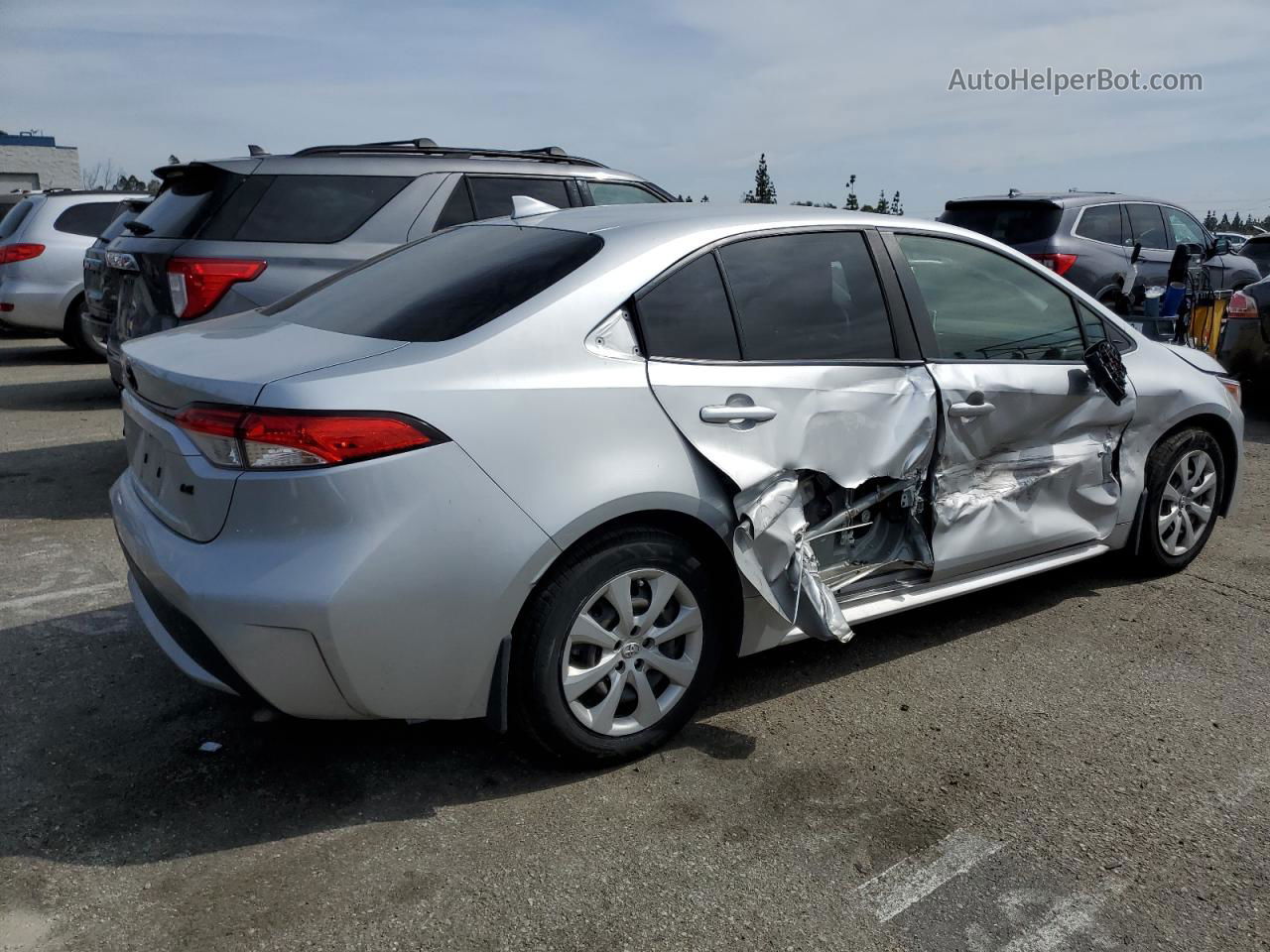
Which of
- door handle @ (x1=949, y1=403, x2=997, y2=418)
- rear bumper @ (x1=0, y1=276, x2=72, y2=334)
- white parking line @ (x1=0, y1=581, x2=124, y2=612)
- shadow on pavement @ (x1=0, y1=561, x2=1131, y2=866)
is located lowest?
white parking line @ (x1=0, y1=581, x2=124, y2=612)

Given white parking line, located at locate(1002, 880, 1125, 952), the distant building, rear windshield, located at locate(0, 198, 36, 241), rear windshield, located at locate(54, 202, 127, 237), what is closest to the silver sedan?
white parking line, located at locate(1002, 880, 1125, 952)

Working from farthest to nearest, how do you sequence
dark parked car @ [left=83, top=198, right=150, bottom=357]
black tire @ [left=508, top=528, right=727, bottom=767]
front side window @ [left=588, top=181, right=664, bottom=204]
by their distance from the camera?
1. front side window @ [left=588, top=181, right=664, bottom=204]
2. dark parked car @ [left=83, top=198, right=150, bottom=357]
3. black tire @ [left=508, top=528, right=727, bottom=767]

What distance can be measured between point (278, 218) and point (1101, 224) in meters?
8.02

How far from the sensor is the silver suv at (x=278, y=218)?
6.00 metres

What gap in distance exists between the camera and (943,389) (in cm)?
388

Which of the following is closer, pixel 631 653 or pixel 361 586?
pixel 361 586

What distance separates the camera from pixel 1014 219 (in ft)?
35.1

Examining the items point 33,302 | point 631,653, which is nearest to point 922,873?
point 631,653

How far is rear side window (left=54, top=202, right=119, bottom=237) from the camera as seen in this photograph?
11.3m

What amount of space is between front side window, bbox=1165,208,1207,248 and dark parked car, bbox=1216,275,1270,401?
2.56m

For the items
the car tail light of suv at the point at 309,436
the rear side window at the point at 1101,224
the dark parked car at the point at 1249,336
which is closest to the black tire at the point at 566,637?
the car tail light of suv at the point at 309,436

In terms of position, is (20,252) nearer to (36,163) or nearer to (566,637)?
(566,637)

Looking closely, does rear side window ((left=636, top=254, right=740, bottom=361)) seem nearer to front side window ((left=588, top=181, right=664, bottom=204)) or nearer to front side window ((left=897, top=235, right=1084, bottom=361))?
front side window ((left=897, top=235, right=1084, bottom=361))

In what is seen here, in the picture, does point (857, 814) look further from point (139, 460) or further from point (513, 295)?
point (139, 460)
